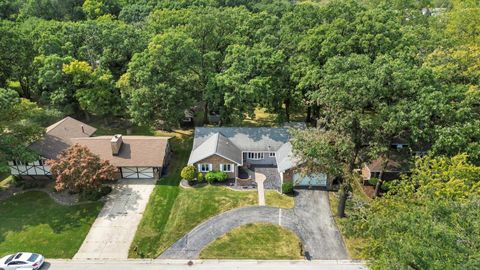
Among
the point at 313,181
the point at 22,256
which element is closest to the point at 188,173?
the point at 313,181

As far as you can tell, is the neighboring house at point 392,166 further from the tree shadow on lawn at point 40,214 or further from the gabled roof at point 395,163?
the tree shadow on lawn at point 40,214

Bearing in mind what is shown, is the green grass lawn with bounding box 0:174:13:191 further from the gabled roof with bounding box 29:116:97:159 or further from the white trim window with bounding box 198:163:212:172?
the white trim window with bounding box 198:163:212:172

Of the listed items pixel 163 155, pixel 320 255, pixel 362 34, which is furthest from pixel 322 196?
pixel 362 34

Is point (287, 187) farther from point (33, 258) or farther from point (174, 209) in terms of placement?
point (33, 258)

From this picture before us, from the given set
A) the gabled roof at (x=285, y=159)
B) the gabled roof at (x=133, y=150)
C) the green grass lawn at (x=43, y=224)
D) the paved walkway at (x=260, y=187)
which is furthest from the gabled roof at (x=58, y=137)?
the gabled roof at (x=285, y=159)

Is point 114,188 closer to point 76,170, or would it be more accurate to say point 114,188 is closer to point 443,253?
point 76,170

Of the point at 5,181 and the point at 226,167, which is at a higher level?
the point at 226,167
